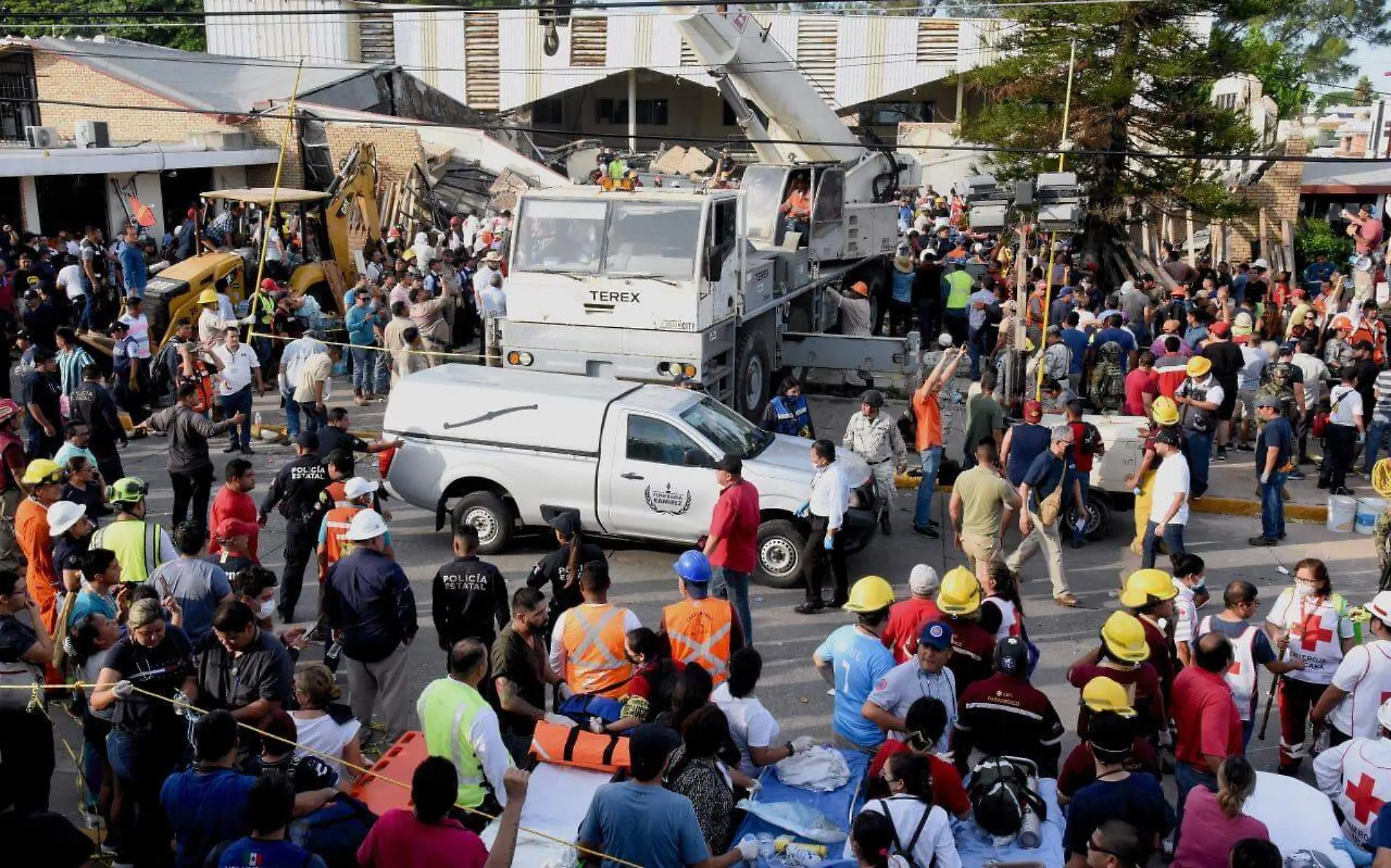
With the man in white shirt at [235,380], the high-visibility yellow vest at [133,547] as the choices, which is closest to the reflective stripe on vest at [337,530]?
the high-visibility yellow vest at [133,547]

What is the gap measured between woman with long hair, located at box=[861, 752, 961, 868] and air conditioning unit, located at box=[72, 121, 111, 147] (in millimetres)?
24255

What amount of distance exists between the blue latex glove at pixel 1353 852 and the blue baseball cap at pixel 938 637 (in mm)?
1867

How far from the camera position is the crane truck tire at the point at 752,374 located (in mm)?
14484

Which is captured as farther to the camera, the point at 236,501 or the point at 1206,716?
the point at 236,501

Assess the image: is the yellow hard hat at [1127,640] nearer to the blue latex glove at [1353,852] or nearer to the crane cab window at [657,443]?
the blue latex glove at [1353,852]

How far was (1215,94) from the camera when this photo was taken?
2500cm

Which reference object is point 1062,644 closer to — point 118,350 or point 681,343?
point 681,343

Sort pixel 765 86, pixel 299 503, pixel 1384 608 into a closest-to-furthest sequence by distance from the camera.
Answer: pixel 1384 608 → pixel 299 503 → pixel 765 86

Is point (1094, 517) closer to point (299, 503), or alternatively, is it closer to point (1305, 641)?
point (1305, 641)

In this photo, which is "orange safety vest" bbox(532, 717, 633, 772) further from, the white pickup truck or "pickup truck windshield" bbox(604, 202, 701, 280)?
"pickup truck windshield" bbox(604, 202, 701, 280)

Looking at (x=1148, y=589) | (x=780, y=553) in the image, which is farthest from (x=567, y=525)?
(x=1148, y=589)

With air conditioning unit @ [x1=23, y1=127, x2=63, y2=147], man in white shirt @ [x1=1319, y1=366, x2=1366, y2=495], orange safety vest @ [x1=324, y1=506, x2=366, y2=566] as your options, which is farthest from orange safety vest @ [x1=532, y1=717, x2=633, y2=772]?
air conditioning unit @ [x1=23, y1=127, x2=63, y2=147]

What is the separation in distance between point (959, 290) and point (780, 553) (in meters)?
9.16

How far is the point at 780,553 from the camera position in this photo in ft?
34.5
